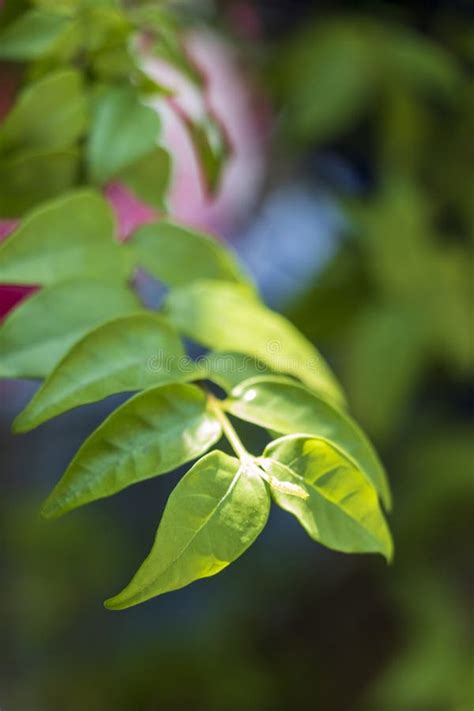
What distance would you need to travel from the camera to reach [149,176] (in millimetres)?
451

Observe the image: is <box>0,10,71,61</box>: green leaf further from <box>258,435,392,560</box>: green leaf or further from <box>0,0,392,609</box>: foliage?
<box>258,435,392,560</box>: green leaf

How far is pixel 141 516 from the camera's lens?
1127mm

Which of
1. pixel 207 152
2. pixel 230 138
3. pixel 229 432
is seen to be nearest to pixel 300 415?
pixel 229 432

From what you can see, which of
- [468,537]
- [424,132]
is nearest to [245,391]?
[424,132]

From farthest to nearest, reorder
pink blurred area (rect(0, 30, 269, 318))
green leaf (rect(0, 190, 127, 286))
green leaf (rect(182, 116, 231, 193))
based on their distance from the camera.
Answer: pink blurred area (rect(0, 30, 269, 318)) → green leaf (rect(182, 116, 231, 193)) → green leaf (rect(0, 190, 127, 286))

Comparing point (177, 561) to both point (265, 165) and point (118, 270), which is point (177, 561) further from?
point (265, 165)

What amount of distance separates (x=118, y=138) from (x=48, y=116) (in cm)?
3

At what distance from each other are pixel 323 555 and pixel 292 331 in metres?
0.78

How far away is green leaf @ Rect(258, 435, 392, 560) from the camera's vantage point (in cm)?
29

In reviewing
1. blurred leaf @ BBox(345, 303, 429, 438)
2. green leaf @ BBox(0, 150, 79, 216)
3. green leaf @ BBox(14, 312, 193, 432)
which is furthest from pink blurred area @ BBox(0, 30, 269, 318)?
green leaf @ BBox(14, 312, 193, 432)

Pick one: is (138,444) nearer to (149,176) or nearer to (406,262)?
(149,176)

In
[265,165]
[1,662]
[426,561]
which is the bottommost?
[1,662]

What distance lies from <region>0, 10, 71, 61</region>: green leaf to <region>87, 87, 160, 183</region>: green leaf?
4 cm

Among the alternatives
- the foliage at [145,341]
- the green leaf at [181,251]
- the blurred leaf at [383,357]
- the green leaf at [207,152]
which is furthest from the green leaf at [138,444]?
the blurred leaf at [383,357]
